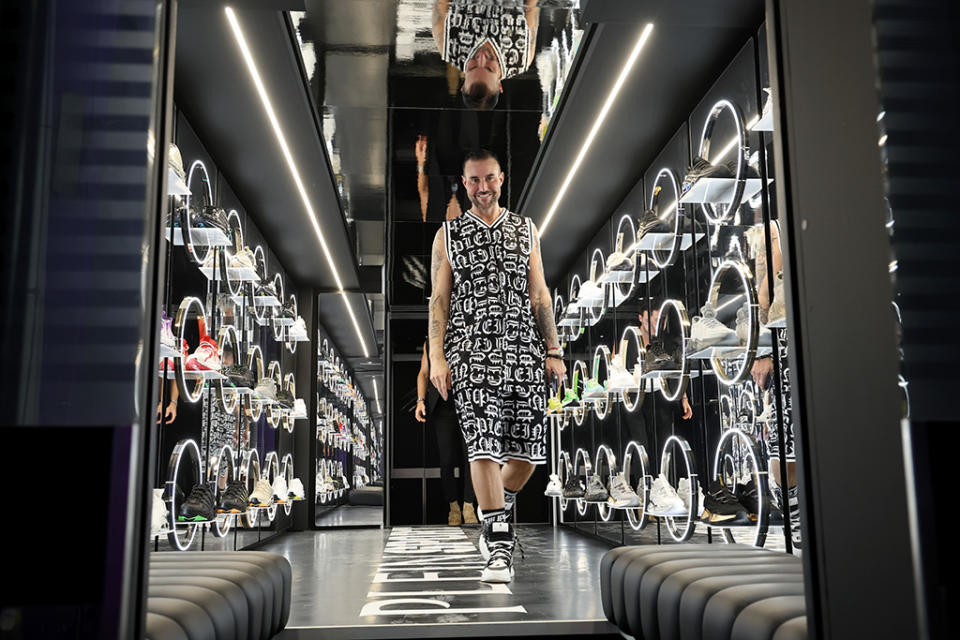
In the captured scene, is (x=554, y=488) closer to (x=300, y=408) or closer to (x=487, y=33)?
(x=300, y=408)

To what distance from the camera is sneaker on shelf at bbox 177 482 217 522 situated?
4523 mm

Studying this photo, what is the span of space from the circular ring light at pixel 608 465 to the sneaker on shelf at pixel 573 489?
43 centimetres

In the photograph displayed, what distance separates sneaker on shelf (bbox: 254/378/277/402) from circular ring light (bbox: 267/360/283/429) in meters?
0.44

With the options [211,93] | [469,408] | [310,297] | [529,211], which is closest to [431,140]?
[529,211]

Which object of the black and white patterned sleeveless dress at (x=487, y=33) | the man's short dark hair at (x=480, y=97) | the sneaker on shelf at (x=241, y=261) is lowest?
the sneaker on shelf at (x=241, y=261)

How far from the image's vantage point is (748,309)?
352 cm

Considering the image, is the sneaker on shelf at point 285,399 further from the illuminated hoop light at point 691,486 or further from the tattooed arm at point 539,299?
the tattooed arm at point 539,299

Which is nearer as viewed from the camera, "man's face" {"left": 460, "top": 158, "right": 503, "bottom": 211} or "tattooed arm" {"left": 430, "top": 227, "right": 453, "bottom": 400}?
"tattooed arm" {"left": 430, "top": 227, "right": 453, "bottom": 400}

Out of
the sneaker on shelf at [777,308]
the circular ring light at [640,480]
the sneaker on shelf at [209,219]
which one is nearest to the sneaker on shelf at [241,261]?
the sneaker on shelf at [209,219]

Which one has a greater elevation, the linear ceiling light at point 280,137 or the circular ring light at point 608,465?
the linear ceiling light at point 280,137

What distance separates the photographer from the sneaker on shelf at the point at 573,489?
7.08 metres

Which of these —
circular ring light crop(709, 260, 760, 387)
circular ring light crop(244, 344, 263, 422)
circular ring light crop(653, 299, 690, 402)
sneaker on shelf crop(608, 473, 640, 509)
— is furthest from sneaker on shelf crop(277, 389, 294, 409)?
circular ring light crop(709, 260, 760, 387)

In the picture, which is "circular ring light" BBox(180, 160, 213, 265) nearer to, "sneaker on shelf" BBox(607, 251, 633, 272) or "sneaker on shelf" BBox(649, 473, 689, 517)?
"sneaker on shelf" BBox(607, 251, 633, 272)

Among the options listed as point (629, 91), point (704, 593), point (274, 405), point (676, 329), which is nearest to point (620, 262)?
point (676, 329)
